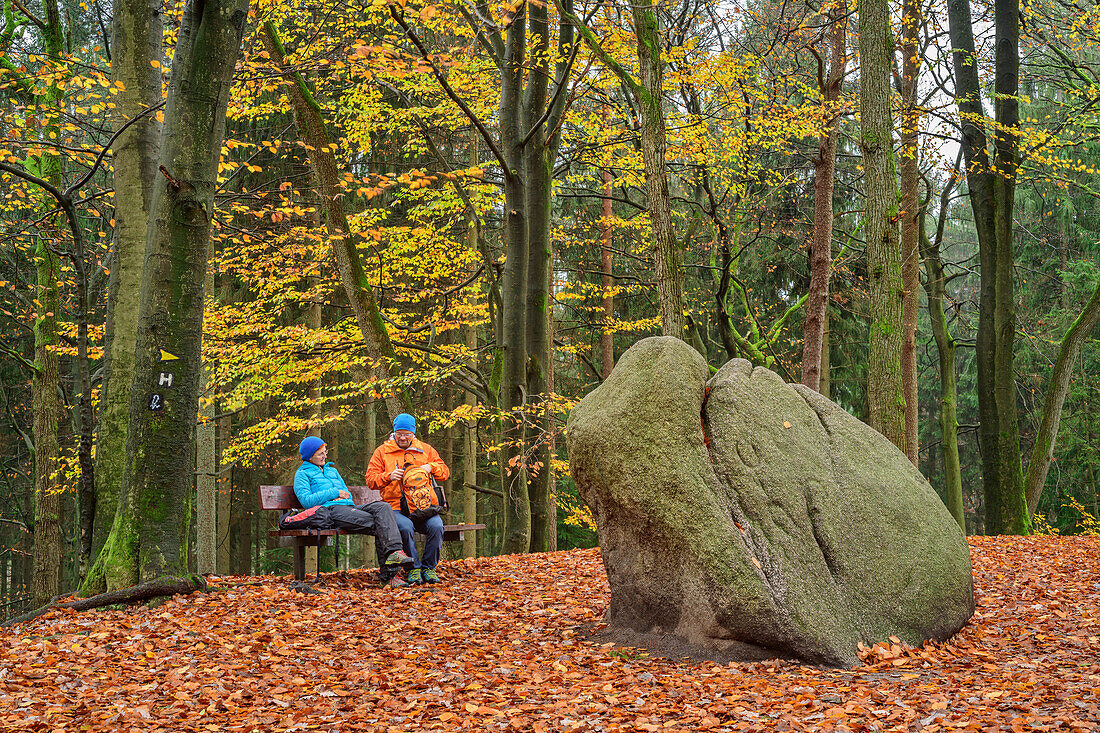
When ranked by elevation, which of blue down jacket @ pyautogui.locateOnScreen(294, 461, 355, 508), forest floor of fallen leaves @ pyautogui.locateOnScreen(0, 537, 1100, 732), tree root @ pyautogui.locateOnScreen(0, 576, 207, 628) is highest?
blue down jacket @ pyautogui.locateOnScreen(294, 461, 355, 508)

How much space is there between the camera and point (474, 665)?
15.3ft

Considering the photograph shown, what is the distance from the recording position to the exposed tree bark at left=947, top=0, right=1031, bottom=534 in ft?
37.2

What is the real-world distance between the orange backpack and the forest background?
1852 millimetres

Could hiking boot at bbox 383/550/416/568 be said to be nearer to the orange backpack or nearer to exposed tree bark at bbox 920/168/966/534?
the orange backpack

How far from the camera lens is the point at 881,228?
25.0 feet

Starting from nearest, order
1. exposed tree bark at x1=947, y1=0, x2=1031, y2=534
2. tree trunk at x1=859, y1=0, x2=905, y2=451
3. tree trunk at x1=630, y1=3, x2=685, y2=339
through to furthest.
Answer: tree trunk at x1=859, y1=0, x2=905, y2=451 → tree trunk at x1=630, y1=3, x2=685, y2=339 → exposed tree bark at x1=947, y1=0, x2=1031, y2=534

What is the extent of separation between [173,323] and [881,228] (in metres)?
6.49

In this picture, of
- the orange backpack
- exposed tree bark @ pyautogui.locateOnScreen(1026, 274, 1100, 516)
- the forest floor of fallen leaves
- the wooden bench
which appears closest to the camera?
the forest floor of fallen leaves

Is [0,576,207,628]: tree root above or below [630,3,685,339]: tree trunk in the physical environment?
below

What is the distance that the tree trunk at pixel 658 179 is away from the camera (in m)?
7.86

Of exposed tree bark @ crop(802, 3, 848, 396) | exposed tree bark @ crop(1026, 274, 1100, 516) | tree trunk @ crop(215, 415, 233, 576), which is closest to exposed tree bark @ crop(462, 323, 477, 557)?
tree trunk @ crop(215, 415, 233, 576)

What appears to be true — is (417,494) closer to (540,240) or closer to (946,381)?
(540,240)

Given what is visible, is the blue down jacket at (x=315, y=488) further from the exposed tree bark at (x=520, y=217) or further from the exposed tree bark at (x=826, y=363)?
the exposed tree bark at (x=826, y=363)

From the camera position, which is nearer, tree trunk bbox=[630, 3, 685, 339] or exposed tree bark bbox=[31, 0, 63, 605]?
tree trunk bbox=[630, 3, 685, 339]
